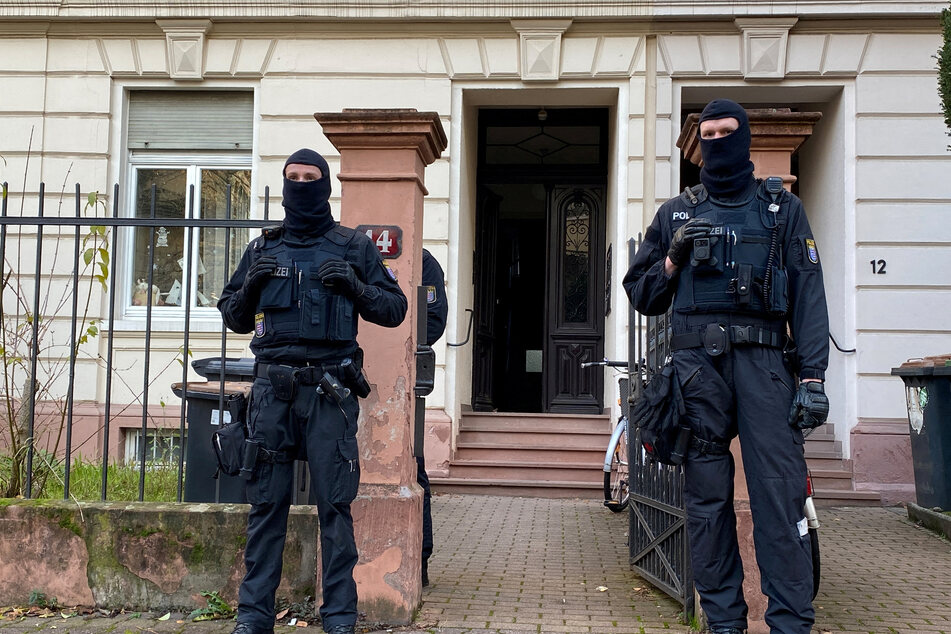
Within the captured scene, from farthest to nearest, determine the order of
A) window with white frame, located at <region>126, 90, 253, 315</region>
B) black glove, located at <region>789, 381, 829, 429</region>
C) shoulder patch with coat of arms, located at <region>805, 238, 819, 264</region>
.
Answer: window with white frame, located at <region>126, 90, 253, 315</region>
shoulder patch with coat of arms, located at <region>805, 238, 819, 264</region>
black glove, located at <region>789, 381, 829, 429</region>

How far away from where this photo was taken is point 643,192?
9.01m

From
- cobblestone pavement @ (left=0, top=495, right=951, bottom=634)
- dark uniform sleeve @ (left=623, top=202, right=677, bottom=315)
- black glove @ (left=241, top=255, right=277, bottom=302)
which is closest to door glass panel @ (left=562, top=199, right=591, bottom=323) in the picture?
cobblestone pavement @ (left=0, top=495, right=951, bottom=634)

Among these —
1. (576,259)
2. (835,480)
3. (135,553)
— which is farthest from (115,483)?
(835,480)

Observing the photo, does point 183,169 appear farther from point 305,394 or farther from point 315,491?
point 315,491

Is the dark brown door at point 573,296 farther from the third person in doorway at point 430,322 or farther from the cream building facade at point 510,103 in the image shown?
the third person in doorway at point 430,322

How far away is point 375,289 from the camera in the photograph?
151 inches

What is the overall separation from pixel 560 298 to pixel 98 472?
5.93m

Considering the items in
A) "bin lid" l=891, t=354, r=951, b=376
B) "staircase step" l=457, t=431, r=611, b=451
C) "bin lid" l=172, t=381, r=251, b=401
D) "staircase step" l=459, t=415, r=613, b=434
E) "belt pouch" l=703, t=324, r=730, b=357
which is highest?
"belt pouch" l=703, t=324, r=730, b=357

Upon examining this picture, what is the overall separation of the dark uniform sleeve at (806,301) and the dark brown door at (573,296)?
6756mm

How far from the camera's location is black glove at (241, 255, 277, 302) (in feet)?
12.1

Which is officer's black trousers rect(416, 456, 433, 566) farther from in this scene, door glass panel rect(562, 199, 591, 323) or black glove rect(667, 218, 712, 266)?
door glass panel rect(562, 199, 591, 323)

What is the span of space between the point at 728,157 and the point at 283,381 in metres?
2.12

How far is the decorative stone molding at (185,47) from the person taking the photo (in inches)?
368

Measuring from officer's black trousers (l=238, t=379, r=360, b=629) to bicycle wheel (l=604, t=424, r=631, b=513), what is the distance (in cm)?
394
